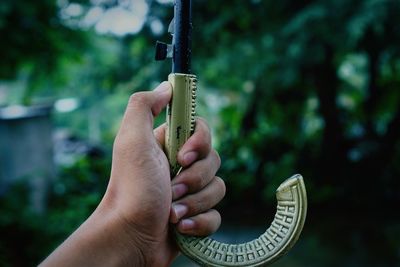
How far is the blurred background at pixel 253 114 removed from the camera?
4.89 meters

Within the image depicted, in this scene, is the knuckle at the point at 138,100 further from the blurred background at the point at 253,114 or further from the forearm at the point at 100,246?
the blurred background at the point at 253,114

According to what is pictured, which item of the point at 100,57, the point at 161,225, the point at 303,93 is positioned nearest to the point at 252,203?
the point at 303,93

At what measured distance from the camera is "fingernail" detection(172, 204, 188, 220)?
3.61ft

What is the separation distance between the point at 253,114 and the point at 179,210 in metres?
7.40

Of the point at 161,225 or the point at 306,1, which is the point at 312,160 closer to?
the point at 306,1

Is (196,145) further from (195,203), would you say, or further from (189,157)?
(195,203)

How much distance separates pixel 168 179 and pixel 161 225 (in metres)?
0.11

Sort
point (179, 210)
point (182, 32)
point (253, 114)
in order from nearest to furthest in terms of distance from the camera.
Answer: point (182, 32), point (179, 210), point (253, 114)

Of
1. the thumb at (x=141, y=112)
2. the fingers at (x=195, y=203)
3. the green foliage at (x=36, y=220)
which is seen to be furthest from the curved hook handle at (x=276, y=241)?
the green foliage at (x=36, y=220)

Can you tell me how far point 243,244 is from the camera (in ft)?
3.39

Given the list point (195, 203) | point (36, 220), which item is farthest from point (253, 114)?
point (195, 203)

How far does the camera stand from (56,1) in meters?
5.55

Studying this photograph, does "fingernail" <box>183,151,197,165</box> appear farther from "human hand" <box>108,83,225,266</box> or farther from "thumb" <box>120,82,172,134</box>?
"thumb" <box>120,82,172,134</box>

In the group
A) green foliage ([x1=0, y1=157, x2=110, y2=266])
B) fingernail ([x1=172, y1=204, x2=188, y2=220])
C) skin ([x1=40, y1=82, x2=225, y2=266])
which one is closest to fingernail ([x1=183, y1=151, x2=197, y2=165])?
skin ([x1=40, y1=82, x2=225, y2=266])
